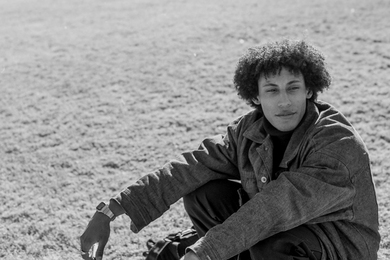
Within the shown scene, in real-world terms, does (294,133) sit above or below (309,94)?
below

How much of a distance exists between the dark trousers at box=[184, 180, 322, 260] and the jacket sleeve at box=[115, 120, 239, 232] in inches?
2.4

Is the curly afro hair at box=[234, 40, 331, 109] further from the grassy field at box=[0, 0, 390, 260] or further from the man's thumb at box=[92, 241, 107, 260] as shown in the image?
the man's thumb at box=[92, 241, 107, 260]

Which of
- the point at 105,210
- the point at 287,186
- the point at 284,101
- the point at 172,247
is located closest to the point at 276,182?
the point at 287,186

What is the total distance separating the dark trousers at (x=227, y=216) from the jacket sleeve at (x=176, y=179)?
6 cm

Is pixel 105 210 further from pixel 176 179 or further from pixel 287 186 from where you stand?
pixel 287 186

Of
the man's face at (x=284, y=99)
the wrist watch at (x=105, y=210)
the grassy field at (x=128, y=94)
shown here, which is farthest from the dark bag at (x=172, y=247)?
the man's face at (x=284, y=99)

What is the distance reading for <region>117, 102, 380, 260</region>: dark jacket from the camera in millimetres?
2246

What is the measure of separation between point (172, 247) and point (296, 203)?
3.22 feet

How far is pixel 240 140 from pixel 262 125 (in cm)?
13

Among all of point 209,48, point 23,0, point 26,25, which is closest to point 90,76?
point 209,48

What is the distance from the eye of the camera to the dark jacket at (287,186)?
2.25m

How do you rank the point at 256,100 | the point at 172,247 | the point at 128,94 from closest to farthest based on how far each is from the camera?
the point at 256,100
the point at 172,247
the point at 128,94

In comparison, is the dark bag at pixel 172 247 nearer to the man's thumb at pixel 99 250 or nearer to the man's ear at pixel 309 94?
the man's thumb at pixel 99 250

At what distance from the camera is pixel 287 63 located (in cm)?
263
